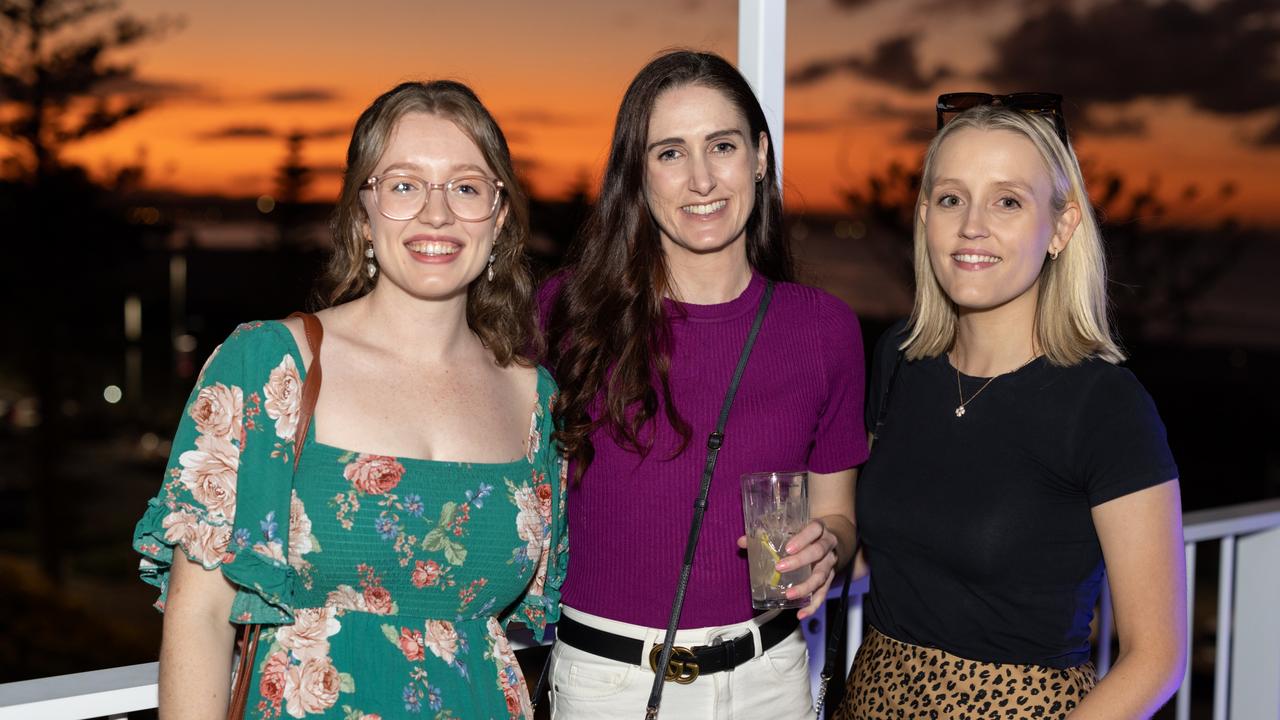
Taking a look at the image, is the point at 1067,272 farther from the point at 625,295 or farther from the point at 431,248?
the point at 431,248

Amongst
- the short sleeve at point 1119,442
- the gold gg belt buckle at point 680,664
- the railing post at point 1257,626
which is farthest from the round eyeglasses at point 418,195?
the railing post at point 1257,626

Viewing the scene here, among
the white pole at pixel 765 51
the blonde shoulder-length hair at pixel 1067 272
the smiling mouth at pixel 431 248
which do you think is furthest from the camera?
the white pole at pixel 765 51

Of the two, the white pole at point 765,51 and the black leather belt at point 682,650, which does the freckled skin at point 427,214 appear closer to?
the black leather belt at point 682,650

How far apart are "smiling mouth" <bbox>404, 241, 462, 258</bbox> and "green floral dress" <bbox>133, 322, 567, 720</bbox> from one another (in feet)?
0.89

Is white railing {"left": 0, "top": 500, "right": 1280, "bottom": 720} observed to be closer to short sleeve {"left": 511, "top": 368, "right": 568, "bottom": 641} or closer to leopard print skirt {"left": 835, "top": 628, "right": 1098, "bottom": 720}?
leopard print skirt {"left": 835, "top": 628, "right": 1098, "bottom": 720}

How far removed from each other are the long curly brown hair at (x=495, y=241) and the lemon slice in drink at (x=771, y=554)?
594 mm

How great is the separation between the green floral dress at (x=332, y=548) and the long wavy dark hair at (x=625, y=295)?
0.31 meters

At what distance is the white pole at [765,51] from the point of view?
272cm

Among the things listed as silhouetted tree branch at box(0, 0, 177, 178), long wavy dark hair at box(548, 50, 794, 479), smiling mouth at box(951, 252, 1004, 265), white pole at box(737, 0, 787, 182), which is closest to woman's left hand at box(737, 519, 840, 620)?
long wavy dark hair at box(548, 50, 794, 479)

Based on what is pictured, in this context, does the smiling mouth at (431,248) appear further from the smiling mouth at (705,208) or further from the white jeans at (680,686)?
the white jeans at (680,686)

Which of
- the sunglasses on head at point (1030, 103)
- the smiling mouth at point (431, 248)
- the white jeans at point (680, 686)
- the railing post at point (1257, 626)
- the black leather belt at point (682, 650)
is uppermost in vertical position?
the sunglasses on head at point (1030, 103)

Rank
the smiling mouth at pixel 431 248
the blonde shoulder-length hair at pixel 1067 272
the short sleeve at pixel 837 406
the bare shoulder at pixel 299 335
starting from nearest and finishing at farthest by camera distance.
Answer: the bare shoulder at pixel 299 335 → the smiling mouth at pixel 431 248 → the blonde shoulder-length hair at pixel 1067 272 → the short sleeve at pixel 837 406

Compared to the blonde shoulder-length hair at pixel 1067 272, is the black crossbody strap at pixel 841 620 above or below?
below

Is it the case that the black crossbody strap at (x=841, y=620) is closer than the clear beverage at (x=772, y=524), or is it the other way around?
the clear beverage at (x=772, y=524)
